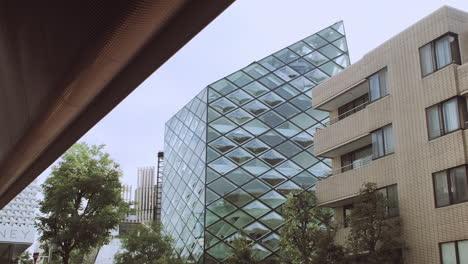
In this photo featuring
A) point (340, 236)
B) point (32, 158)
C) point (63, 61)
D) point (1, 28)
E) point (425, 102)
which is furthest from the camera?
point (340, 236)

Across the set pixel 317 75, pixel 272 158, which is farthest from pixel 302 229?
pixel 317 75

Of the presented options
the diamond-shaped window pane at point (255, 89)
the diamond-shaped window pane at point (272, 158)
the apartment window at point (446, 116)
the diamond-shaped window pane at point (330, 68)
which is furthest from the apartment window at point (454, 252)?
the diamond-shaped window pane at point (330, 68)

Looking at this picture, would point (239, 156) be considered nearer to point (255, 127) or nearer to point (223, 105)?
point (255, 127)

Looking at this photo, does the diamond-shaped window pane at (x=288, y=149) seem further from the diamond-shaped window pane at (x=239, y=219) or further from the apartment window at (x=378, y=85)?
the apartment window at (x=378, y=85)

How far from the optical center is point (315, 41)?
41156 millimetres

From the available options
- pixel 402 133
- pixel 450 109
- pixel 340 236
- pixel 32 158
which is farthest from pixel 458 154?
pixel 32 158

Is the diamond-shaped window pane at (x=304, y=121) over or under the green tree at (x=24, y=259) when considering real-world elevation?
over

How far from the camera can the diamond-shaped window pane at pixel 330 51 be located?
40844 millimetres

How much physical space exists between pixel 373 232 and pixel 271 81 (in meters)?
21.8

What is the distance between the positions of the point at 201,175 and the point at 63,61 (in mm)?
32302

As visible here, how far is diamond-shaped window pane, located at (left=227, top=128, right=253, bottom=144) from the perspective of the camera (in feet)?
120

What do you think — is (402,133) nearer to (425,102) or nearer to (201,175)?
(425,102)

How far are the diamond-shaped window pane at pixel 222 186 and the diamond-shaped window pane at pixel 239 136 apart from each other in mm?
3148

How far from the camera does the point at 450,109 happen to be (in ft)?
58.4
